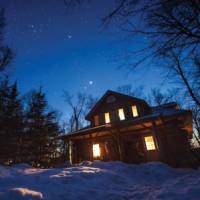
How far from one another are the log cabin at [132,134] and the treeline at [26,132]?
709 cm

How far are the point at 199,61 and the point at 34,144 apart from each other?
69.8 feet

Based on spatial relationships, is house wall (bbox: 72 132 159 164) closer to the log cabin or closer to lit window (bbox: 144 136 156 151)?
the log cabin

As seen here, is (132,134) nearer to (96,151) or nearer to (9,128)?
(96,151)

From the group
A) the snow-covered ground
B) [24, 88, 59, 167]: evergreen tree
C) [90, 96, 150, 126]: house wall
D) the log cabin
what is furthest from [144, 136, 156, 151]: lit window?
[24, 88, 59, 167]: evergreen tree

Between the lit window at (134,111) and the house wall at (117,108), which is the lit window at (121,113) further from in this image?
the lit window at (134,111)

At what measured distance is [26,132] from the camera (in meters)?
21.6

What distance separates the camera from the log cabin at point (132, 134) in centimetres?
1213

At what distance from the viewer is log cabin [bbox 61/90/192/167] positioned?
1213cm

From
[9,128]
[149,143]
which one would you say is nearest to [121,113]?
[149,143]

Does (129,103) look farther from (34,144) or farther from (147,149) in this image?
(34,144)

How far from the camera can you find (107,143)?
15.7 m

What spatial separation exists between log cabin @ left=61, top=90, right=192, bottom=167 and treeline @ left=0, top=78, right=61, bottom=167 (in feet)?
23.3

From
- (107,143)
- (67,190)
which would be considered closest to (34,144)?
(107,143)

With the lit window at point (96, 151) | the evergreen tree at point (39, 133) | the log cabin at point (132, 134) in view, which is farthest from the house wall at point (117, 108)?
the evergreen tree at point (39, 133)
